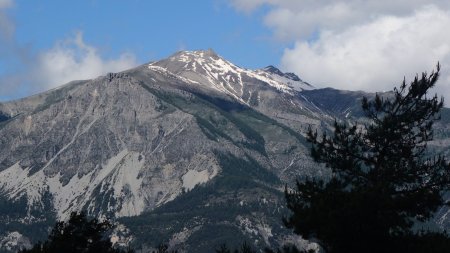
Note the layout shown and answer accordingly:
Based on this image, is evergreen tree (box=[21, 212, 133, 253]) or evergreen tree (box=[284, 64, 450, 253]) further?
evergreen tree (box=[21, 212, 133, 253])

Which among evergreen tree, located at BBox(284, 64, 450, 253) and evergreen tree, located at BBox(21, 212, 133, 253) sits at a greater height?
evergreen tree, located at BBox(284, 64, 450, 253)

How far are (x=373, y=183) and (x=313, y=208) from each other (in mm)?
4958

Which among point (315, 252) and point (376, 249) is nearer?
point (376, 249)

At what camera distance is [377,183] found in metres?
52.7

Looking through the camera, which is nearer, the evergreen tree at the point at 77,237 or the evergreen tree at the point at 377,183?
the evergreen tree at the point at 377,183

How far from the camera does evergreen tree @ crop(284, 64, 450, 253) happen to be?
1941 inches

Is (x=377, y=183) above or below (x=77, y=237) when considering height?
above

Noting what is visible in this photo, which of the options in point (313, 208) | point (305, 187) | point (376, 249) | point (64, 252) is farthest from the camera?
point (64, 252)

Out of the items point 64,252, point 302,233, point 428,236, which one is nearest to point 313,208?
point 302,233

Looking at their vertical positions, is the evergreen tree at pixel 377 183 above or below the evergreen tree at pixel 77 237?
above

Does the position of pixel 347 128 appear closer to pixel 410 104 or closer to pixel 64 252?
pixel 410 104

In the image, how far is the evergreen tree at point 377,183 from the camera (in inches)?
1941

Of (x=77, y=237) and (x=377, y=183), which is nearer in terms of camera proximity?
(x=377, y=183)

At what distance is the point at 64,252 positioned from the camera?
65.7 metres
